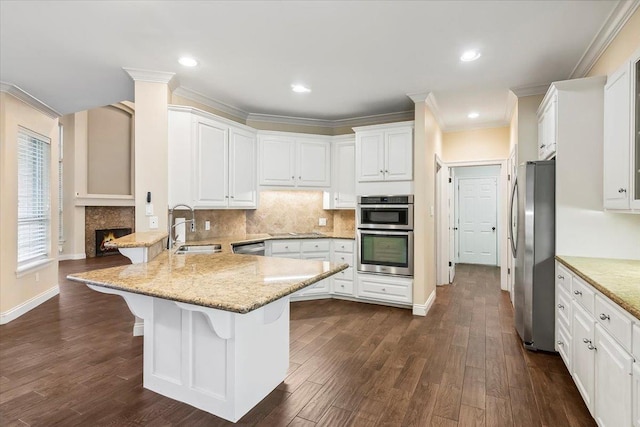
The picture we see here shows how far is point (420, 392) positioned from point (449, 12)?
2.60 m

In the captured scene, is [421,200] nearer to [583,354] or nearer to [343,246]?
[343,246]

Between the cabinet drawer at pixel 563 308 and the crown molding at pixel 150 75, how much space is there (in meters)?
3.93

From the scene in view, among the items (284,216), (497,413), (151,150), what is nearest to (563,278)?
(497,413)

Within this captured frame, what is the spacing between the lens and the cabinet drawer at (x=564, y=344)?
2463 millimetres

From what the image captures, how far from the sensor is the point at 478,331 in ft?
11.4

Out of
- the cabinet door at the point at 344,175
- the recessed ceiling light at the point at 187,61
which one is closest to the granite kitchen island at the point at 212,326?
the recessed ceiling light at the point at 187,61

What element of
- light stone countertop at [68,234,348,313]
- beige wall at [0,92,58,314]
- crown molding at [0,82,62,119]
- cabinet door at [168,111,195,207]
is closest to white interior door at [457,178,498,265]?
cabinet door at [168,111,195,207]

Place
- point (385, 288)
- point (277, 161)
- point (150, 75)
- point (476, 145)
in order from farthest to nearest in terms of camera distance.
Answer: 1. point (476, 145)
2. point (277, 161)
3. point (385, 288)
4. point (150, 75)

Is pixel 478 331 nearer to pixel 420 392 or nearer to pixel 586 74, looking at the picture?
pixel 420 392

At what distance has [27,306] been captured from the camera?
13.4ft

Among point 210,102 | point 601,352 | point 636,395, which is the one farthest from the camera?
point 210,102

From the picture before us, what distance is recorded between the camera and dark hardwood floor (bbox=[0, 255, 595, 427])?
6.72 feet

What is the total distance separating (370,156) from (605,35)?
2.46 metres

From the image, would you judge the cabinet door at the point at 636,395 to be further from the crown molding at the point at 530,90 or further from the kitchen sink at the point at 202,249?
the kitchen sink at the point at 202,249
